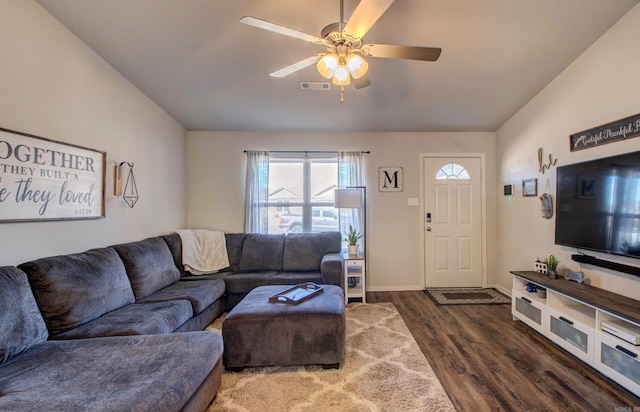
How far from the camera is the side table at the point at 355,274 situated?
11.6 ft

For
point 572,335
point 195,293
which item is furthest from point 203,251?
point 572,335

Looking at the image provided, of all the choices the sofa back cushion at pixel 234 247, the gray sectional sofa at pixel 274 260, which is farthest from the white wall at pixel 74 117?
the sofa back cushion at pixel 234 247

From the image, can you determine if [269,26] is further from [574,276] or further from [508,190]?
[508,190]

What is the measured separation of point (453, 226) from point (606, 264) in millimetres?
1851

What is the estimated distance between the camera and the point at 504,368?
213cm

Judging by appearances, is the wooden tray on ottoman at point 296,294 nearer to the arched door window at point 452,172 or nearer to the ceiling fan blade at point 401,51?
the ceiling fan blade at point 401,51

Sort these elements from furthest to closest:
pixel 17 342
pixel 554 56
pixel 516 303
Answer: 1. pixel 516 303
2. pixel 554 56
3. pixel 17 342

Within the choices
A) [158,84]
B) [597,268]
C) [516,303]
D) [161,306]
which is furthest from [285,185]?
[597,268]

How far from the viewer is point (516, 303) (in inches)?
117

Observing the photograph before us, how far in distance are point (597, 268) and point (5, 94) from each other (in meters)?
4.81

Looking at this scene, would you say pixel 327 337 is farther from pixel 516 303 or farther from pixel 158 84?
pixel 158 84

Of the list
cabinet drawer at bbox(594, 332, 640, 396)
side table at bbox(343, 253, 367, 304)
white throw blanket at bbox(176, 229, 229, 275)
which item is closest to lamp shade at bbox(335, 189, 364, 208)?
side table at bbox(343, 253, 367, 304)

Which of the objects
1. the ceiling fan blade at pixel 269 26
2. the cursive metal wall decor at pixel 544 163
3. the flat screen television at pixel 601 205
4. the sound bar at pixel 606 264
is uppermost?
the ceiling fan blade at pixel 269 26

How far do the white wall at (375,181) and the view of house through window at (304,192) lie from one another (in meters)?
0.31
